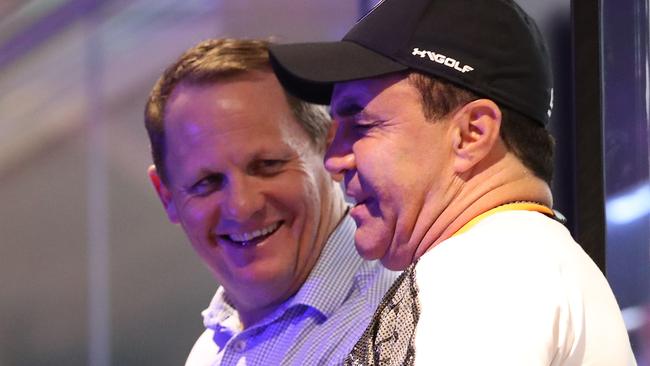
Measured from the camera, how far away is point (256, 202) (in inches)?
74.7

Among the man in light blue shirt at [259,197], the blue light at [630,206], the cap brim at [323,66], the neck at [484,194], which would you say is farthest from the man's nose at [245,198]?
the blue light at [630,206]

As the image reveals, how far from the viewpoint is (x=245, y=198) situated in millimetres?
1906

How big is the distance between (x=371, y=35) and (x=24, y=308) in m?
1.64

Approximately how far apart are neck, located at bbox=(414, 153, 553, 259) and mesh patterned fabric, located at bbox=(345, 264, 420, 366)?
0.35 feet

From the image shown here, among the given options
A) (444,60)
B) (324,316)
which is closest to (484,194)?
(444,60)

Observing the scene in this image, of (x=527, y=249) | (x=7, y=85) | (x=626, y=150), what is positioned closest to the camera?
(x=527, y=249)

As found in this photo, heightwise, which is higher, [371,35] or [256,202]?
[371,35]

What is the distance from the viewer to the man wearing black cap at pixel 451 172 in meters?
1.08

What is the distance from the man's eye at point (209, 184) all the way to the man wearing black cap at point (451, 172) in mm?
561

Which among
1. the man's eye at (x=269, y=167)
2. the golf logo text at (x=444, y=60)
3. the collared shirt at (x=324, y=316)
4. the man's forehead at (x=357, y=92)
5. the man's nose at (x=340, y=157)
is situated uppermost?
the golf logo text at (x=444, y=60)

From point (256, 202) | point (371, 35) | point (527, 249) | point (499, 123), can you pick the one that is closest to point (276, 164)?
point (256, 202)

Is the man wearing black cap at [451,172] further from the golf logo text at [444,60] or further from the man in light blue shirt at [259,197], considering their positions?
the man in light blue shirt at [259,197]

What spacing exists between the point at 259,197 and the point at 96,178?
93 cm

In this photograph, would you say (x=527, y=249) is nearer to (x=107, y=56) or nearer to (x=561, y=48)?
(x=561, y=48)
